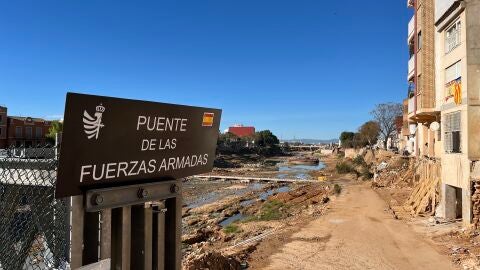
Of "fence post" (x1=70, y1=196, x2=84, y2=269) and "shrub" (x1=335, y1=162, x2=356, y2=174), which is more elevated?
"fence post" (x1=70, y1=196, x2=84, y2=269)

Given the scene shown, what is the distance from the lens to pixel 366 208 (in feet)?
75.8

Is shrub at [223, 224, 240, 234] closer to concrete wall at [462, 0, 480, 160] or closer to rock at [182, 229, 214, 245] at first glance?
rock at [182, 229, 214, 245]

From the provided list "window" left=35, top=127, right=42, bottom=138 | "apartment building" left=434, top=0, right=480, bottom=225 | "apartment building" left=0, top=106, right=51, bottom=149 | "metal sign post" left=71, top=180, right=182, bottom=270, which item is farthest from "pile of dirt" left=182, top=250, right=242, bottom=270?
"window" left=35, top=127, right=42, bottom=138

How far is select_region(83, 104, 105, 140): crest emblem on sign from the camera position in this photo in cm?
240

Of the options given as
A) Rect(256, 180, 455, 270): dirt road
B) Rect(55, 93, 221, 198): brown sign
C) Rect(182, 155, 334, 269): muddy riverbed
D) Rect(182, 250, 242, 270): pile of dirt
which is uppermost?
Rect(55, 93, 221, 198): brown sign

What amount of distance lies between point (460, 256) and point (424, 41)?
1198 cm

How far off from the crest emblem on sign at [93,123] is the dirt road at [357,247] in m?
10.8

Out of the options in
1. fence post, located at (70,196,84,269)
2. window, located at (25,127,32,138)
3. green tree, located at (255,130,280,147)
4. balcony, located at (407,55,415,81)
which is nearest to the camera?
fence post, located at (70,196,84,269)

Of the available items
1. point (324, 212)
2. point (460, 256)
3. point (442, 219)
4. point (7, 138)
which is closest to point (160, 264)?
point (460, 256)

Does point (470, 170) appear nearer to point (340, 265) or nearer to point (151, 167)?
point (340, 265)

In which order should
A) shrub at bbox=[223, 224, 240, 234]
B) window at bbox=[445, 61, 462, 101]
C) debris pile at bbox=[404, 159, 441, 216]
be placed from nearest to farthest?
1. window at bbox=[445, 61, 462, 101]
2. debris pile at bbox=[404, 159, 441, 216]
3. shrub at bbox=[223, 224, 240, 234]

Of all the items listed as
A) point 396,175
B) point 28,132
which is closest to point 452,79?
point 396,175

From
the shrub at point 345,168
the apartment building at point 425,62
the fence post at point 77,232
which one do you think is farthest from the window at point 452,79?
the shrub at point 345,168

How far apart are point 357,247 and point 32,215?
43.0 ft
